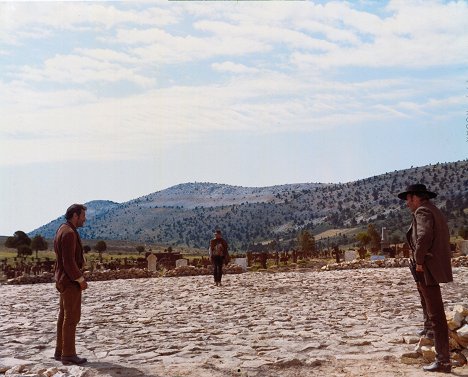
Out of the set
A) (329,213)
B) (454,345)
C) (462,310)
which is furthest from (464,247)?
(329,213)

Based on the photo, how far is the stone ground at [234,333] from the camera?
7426 millimetres

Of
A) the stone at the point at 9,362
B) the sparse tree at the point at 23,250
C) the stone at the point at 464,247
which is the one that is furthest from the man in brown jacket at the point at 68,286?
the sparse tree at the point at 23,250

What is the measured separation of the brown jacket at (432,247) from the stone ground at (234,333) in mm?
1107

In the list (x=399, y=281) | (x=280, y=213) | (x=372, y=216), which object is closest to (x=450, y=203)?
(x=372, y=216)

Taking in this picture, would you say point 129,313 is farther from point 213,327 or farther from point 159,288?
point 159,288

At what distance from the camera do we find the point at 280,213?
555 feet

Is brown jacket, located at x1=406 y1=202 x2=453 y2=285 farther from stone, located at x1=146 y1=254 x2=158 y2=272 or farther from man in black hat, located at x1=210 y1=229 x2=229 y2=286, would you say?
stone, located at x1=146 y1=254 x2=158 y2=272

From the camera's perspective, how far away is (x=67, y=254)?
26.3 feet

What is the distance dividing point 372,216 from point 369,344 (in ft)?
398

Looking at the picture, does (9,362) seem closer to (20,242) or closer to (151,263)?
(151,263)

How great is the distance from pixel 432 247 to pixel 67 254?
184 inches

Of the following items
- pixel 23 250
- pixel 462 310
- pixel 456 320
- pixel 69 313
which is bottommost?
pixel 456 320

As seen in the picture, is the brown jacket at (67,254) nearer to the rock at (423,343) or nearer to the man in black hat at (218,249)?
the rock at (423,343)

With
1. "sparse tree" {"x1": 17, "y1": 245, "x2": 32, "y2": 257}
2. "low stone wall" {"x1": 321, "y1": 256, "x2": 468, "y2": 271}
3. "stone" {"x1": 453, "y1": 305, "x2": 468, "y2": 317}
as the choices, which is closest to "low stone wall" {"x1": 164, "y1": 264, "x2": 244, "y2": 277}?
"low stone wall" {"x1": 321, "y1": 256, "x2": 468, "y2": 271}
